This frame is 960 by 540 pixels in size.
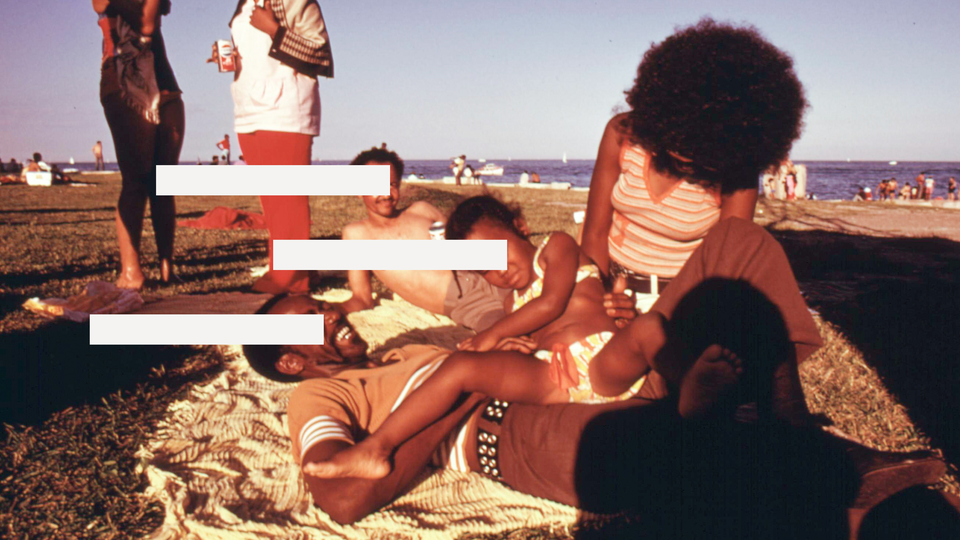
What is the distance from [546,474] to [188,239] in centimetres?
663

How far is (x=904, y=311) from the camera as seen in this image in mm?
3998

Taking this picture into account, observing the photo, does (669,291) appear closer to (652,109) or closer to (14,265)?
(652,109)

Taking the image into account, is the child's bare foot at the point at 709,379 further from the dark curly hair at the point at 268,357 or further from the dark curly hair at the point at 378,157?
the dark curly hair at the point at 378,157

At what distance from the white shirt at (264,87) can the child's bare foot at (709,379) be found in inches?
134

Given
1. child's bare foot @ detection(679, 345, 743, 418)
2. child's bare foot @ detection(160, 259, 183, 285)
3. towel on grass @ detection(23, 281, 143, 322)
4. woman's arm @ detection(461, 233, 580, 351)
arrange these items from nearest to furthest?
1. child's bare foot @ detection(679, 345, 743, 418)
2. woman's arm @ detection(461, 233, 580, 351)
3. towel on grass @ detection(23, 281, 143, 322)
4. child's bare foot @ detection(160, 259, 183, 285)

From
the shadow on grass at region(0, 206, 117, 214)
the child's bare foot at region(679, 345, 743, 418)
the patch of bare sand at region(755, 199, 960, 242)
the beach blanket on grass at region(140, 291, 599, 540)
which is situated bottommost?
the beach blanket on grass at region(140, 291, 599, 540)

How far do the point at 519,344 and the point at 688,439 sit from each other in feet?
2.51

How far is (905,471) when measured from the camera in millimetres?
1537

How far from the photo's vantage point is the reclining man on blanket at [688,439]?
154cm

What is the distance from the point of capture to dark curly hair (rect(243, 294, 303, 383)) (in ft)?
8.19

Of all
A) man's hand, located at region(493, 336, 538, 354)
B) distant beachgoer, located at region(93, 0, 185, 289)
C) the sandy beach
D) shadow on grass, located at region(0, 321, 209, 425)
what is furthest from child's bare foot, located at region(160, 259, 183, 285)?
man's hand, located at region(493, 336, 538, 354)

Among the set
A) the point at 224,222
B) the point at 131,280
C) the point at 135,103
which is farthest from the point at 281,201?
the point at 224,222

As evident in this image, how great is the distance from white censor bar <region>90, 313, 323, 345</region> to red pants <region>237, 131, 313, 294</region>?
1.24 m

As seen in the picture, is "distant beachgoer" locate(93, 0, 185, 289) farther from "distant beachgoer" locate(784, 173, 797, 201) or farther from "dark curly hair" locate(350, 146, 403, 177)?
"distant beachgoer" locate(784, 173, 797, 201)
